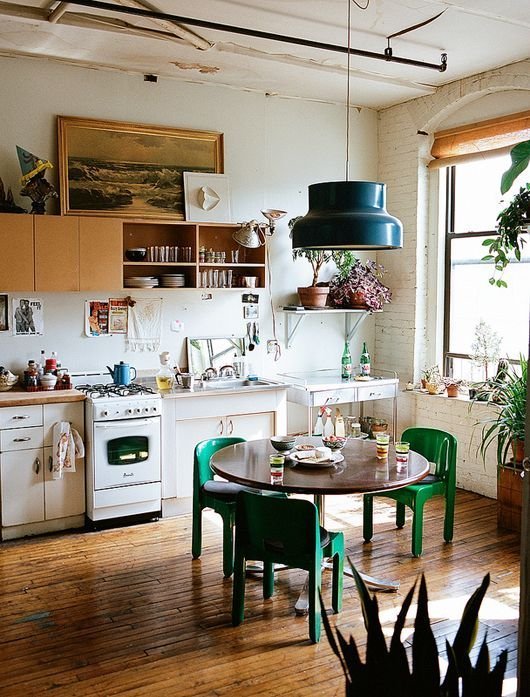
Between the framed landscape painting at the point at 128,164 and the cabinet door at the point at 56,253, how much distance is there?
299 millimetres

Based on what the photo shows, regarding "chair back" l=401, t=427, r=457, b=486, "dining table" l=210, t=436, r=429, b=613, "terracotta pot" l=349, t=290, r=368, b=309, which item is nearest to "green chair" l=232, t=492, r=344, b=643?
"dining table" l=210, t=436, r=429, b=613

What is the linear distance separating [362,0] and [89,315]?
9.80 feet

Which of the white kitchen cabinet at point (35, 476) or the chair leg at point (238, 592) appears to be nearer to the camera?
the chair leg at point (238, 592)

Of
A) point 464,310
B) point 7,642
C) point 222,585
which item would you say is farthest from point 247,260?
point 7,642

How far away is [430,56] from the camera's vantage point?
5.52 m

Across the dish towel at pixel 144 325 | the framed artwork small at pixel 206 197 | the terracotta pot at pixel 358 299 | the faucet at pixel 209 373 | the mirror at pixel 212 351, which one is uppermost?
the framed artwork small at pixel 206 197

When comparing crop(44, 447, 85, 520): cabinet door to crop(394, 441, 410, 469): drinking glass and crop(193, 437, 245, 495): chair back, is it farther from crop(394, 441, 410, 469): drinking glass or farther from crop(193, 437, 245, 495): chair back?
crop(394, 441, 410, 469): drinking glass

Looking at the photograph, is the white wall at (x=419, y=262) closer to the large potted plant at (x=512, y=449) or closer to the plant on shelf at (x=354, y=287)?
the plant on shelf at (x=354, y=287)

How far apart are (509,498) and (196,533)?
2.24 meters

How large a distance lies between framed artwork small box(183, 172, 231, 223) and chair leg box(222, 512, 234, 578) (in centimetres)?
263

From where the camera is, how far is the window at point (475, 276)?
19.6 feet

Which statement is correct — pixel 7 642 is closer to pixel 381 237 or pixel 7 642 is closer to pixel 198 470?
pixel 198 470

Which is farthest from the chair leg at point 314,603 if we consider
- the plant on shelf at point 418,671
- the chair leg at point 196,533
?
the plant on shelf at point 418,671

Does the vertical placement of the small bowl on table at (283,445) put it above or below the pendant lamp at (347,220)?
below
